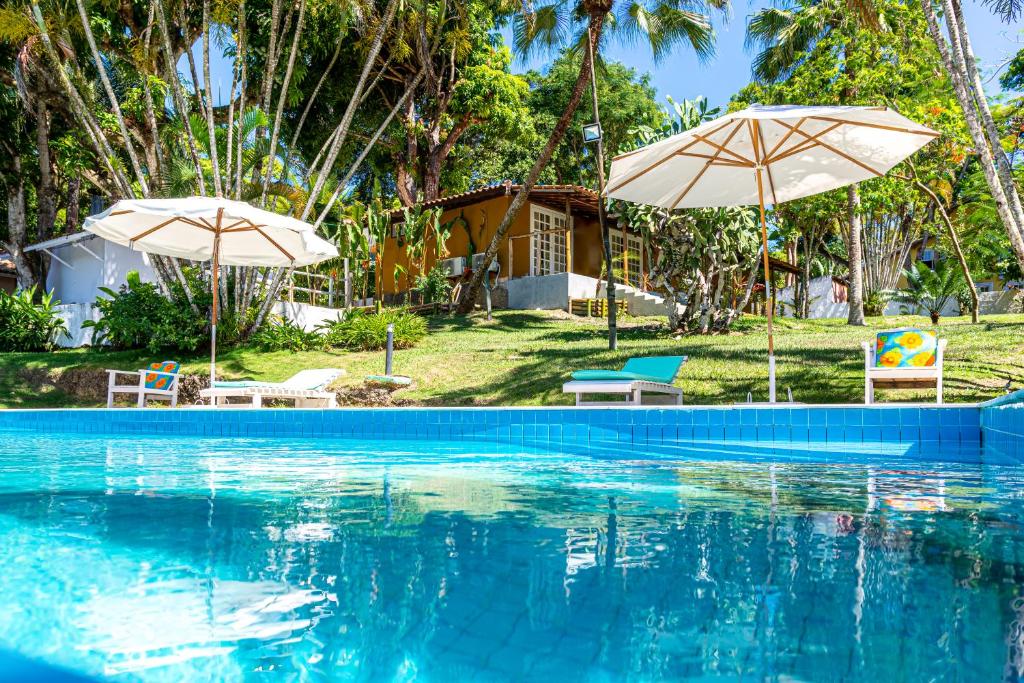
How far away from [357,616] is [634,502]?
2.18m

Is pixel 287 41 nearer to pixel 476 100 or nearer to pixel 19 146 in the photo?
pixel 476 100

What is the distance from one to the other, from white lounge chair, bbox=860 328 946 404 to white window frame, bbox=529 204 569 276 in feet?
49.0

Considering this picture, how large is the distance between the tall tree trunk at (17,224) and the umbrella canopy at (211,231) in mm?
13897

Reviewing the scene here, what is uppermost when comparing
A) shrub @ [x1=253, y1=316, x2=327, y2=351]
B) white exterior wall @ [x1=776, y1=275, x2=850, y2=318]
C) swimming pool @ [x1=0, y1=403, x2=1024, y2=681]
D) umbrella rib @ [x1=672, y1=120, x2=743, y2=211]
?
white exterior wall @ [x1=776, y1=275, x2=850, y2=318]

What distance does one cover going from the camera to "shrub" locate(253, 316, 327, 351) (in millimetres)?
16172

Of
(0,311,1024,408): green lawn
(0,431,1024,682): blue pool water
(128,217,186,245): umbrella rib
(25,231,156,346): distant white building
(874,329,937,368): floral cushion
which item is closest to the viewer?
(0,431,1024,682): blue pool water

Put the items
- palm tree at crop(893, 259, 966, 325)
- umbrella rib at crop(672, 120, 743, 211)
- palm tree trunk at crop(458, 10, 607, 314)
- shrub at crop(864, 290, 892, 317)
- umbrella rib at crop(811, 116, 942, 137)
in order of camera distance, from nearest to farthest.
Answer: umbrella rib at crop(811, 116, 942, 137) → umbrella rib at crop(672, 120, 743, 211) → palm tree trunk at crop(458, 10, 607, 314) → palm tree at crop(893, 259, 966, 325) → shrub at crop(864, 290, 892, 317)

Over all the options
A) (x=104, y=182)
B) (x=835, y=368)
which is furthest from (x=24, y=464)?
(x=104, y=182)

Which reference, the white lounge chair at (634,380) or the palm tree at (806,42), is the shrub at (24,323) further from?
the palm tree at (806,42)

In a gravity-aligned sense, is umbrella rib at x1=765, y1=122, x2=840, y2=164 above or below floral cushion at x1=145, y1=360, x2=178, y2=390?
above

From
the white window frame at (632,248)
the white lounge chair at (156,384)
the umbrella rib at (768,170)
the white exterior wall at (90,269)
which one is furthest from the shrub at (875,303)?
the white exterior wall at (90,269)

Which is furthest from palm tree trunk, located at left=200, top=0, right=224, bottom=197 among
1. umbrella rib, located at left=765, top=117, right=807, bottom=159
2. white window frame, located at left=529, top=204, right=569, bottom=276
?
umbrella rib, located at left=765, top=117, right=807, bottom=159

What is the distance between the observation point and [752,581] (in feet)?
7.84

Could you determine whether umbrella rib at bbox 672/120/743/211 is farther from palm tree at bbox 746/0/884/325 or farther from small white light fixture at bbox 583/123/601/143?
palm tree at bbox 746/0/884/325
